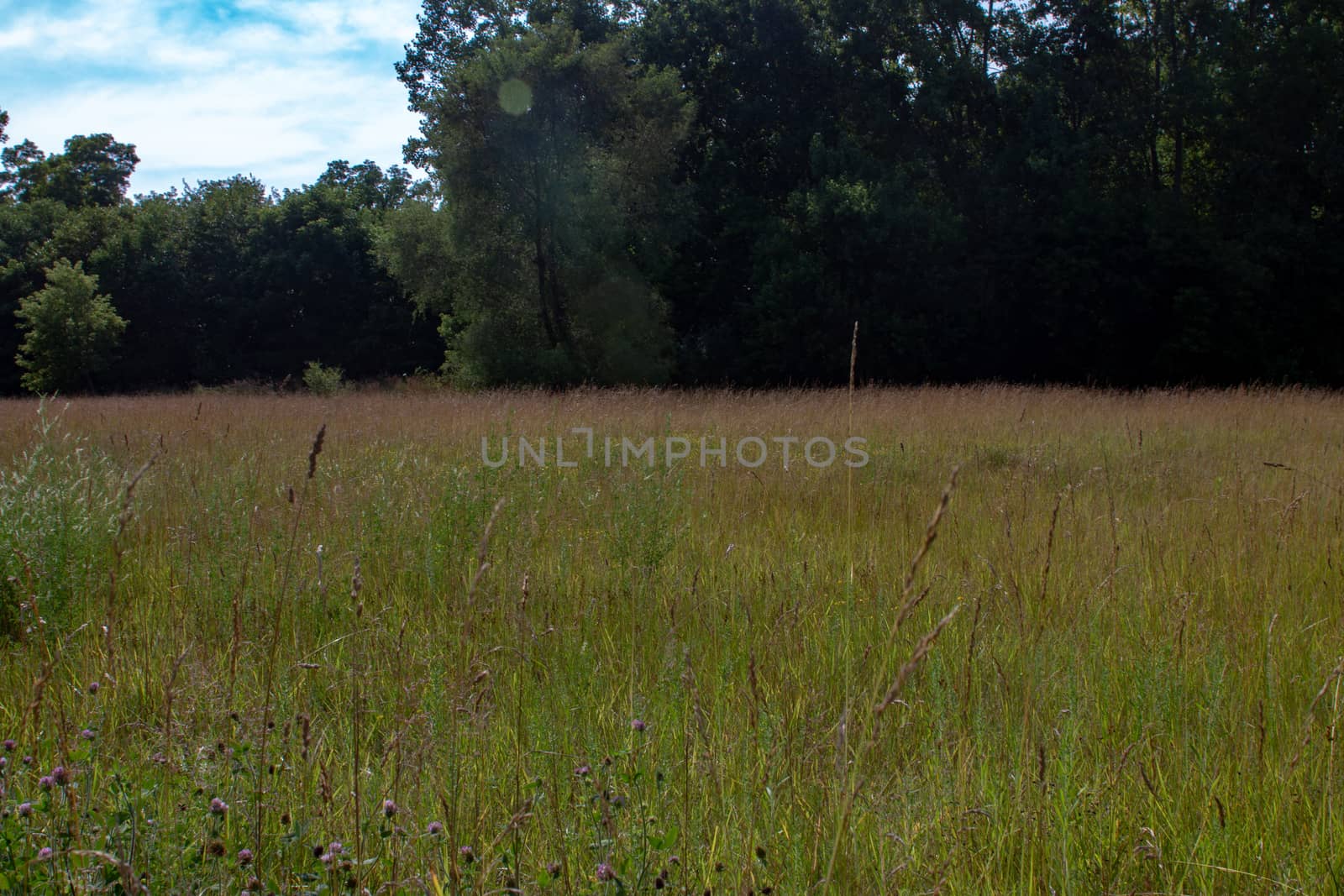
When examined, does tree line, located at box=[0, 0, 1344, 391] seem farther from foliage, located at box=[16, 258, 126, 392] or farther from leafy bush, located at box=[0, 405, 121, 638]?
leafy bush, located at box=[0, 405, 121, 638]

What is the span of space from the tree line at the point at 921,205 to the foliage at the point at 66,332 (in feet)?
0.91

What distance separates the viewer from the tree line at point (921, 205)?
19.9 m

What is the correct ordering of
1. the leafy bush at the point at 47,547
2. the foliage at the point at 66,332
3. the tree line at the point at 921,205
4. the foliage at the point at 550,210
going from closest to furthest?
the leafy bush at the point at 47,547 → the foliage at the point at 550,210 → the tree line at the point at 921,205 → the foliage at the point at 66,332

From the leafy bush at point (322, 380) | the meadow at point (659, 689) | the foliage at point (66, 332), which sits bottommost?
the meadow at point (659, 689)

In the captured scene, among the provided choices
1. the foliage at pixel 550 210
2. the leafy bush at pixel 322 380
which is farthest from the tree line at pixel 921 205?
the leafy bush at pixel 322 380

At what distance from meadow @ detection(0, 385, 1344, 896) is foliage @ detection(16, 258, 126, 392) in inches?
896

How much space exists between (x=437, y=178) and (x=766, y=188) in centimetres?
932

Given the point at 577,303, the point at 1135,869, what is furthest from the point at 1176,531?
the point at 577,303

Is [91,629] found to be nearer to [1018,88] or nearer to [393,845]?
[393,845]

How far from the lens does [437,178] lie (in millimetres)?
19172

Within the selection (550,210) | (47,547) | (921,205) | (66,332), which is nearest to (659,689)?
(47,547)

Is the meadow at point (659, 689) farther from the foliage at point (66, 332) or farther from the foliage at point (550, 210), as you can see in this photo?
the foliage at point (66, 332)

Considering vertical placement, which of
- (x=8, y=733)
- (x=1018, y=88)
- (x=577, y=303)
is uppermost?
(x=1018, y=88)

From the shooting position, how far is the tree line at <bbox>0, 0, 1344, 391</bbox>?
782 inches
